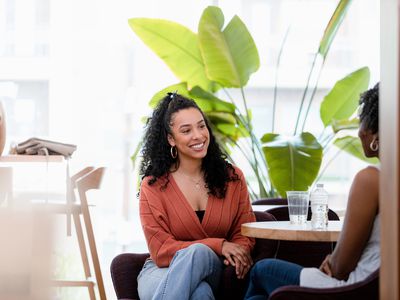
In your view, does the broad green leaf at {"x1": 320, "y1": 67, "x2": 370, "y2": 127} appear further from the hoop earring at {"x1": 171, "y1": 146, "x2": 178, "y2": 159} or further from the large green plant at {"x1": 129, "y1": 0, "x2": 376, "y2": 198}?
the hoop earring at {"x1": 171, "y1": 146, "x2": 178, "y2": 159}

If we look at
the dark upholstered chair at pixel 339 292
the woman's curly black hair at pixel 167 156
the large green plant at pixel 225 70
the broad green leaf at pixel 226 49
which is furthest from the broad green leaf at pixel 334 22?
the dark upholstered chair at pixel 339 292

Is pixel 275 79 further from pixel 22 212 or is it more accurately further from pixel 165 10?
pixel 22 212

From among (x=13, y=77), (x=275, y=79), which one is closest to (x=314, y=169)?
(x=275, y=79)

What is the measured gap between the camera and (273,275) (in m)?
2.60

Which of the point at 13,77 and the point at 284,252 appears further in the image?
the point at 13,77

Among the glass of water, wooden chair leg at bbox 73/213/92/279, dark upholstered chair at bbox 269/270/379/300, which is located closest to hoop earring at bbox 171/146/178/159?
the glass of water

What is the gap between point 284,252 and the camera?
10.9 ft

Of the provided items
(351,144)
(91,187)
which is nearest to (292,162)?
(351,144)

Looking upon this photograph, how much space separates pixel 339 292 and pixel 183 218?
982mm

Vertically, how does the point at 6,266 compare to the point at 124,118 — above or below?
below

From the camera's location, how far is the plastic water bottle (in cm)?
285

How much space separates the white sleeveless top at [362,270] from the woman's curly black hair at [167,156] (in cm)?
79

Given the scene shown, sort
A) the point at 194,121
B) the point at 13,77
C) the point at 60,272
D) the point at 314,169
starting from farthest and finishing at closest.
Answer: the point at 13,77 < the point at 60,272 < the point at 314,169 < the point at 194,121

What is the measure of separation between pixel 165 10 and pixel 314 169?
1.73 meters
